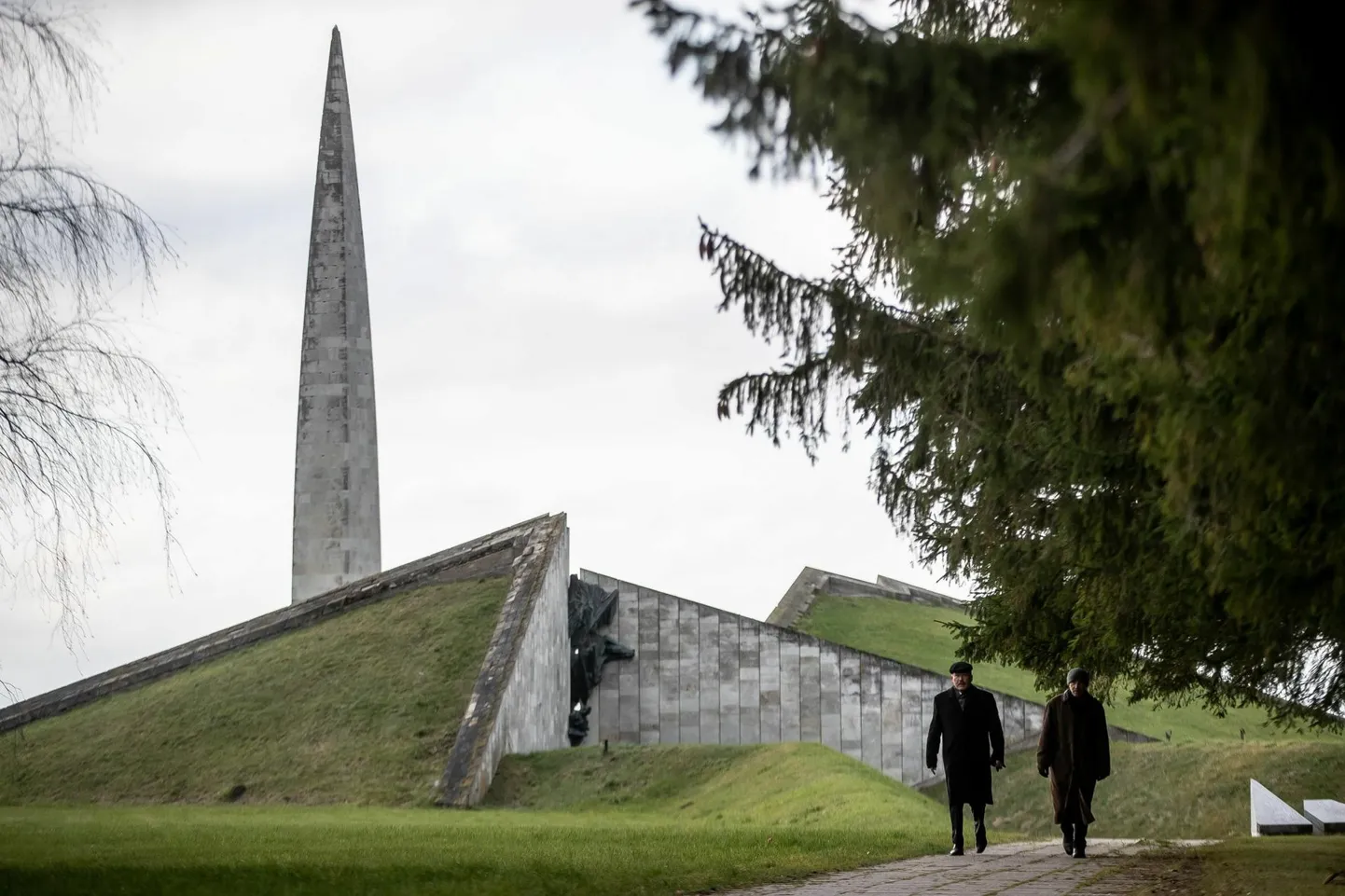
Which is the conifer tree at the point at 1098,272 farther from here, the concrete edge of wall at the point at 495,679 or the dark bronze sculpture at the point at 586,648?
the dark bronze sculpture at the point at 586,648

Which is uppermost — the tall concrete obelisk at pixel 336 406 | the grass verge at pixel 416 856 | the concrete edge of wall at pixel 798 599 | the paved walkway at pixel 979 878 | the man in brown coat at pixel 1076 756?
the tall concrete obelisk at pixel 336 406

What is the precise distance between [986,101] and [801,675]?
28.3m

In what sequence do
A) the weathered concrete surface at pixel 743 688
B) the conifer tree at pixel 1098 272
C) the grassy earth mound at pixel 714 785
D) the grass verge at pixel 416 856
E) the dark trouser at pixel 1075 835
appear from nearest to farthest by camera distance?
the conifer tree at pixel 1098 272 → the grass verge at pixel 416 856 → the dark trouser at pixel 1075 835 → the grassy earth mound at pixel 714 785 → the weathered concrete surface at pixel 743 688

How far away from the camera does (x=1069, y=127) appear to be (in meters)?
4.99

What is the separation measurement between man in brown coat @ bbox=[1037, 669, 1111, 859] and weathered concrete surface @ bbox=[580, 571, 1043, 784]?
18185 millimetres

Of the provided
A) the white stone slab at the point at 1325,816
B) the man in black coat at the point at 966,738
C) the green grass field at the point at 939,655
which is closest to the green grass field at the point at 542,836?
the man in black coat at the point at 966,738

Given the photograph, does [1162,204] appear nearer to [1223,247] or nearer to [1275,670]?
[1223,247]

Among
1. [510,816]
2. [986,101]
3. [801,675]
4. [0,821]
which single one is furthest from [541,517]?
[986,101]

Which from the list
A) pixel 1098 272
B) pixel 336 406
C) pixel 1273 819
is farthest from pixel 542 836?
pixel 336 406

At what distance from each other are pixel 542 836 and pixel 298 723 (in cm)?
1335

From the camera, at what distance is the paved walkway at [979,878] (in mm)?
9617

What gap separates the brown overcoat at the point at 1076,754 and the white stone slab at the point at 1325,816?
627 cm

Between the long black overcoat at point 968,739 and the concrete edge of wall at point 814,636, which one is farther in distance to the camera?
the concrete edge of wall at point 814,636

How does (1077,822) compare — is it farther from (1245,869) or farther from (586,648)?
(586,648)
